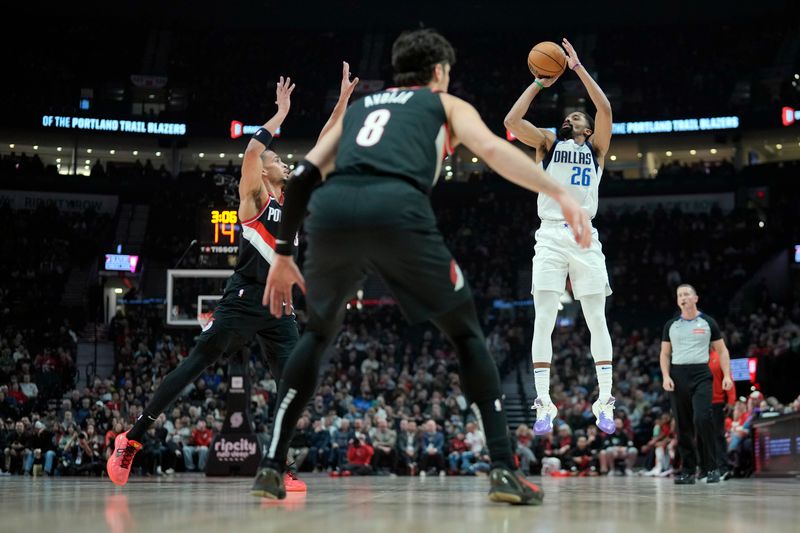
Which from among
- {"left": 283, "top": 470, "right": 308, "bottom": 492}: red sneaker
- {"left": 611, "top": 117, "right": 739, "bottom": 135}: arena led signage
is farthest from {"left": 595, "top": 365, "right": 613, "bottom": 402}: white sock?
{"left": 611, "top": 117, "right": 739, "bottom": 135}: arena led signage

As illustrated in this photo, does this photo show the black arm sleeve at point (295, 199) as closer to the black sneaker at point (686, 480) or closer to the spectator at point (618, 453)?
the black sneaker at point (686, 480)

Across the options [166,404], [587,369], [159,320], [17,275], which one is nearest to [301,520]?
[166,404]

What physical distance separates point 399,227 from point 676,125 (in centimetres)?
3825

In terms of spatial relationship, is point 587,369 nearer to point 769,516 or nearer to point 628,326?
point 628,326

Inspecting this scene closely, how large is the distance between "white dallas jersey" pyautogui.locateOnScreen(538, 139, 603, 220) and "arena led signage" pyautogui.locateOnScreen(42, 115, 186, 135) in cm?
3603

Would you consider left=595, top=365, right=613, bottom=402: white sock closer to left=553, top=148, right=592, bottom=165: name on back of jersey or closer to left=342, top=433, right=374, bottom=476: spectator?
left=553, top=148, right=592, bottom=165: name on back of jersey

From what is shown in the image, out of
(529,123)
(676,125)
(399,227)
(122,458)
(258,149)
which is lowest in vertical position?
(122,458)

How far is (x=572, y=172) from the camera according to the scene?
7871 millimetres

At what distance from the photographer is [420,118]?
432cm

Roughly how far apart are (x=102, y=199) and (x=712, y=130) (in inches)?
1081

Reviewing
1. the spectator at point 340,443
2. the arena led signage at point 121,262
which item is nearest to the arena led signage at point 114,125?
the arena led signage at point 121,262

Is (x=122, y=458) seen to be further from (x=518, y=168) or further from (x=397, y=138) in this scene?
(x=518, y=168)

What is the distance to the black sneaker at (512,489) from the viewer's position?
411 centimetres

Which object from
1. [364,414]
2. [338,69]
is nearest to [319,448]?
[364,414]
